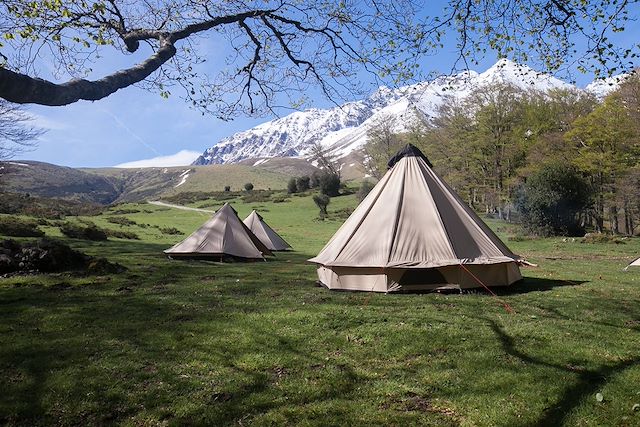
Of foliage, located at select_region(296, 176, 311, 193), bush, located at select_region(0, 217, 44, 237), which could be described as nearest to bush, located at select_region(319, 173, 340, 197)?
foliage, located at select_region(296, 176, 311, 193)

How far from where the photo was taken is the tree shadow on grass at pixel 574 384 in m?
4.93

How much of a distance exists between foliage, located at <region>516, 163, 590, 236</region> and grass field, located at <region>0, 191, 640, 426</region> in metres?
24.3

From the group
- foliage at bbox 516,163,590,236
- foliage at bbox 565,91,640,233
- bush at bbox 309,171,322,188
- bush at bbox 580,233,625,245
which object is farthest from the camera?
bush at bbox 309,171,322,188

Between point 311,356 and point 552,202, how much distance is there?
31994 millimetres

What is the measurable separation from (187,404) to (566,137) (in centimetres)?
4216

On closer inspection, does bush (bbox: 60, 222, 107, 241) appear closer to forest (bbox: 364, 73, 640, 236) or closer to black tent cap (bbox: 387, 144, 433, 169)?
black tent cap (bbox: 387, 144, 433, 169)

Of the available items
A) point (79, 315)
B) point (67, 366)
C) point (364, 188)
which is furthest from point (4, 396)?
point (364, 188)

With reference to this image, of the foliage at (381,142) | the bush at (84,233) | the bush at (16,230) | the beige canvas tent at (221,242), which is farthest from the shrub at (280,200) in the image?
the beige canvas tent at (221,242)

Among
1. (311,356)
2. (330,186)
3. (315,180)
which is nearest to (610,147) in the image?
(311,356)

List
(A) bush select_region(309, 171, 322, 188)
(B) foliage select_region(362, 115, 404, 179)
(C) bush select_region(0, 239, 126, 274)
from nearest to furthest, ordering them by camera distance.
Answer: (C) bush select_region(0, 239, 126, 274) < (B) foliage select_region(362, 115, 404, 179) < (A) bush select_region(309, 171, 322, 188)

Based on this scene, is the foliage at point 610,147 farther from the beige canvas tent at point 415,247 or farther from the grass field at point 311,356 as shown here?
the beige canvas tent at point 415,247

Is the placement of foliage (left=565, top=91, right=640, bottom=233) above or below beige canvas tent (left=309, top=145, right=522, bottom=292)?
above

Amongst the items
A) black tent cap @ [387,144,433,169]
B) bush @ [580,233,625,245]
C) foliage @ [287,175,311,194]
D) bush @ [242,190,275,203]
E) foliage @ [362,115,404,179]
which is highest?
foliage @ [362,115,404,179]

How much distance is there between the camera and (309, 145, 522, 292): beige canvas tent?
36.0 ft
